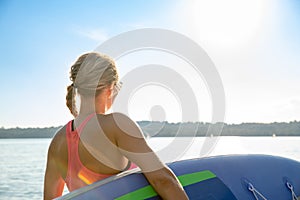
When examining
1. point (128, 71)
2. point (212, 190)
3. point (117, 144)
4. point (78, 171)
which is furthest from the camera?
point (128, 71)

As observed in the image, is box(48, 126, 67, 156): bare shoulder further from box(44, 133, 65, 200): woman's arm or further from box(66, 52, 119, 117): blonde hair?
box(66, 52, 119, 117): blonde hair

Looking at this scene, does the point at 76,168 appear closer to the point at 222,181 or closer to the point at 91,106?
the point at 91,106

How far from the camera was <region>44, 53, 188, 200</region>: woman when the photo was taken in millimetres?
1454

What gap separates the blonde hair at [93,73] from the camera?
4.92 feet

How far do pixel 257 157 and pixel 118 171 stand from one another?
102 centimetres

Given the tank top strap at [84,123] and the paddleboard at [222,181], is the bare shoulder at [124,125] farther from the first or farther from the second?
the paddleboard at [222,181]

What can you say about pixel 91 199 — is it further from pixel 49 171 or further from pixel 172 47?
pixel 172 47

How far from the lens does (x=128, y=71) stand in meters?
2.08

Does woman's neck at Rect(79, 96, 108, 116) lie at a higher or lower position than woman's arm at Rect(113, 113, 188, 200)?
higher

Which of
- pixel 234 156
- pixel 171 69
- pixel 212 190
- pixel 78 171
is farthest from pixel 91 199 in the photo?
pixel 171 69

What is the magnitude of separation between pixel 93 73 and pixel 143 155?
1.17 feet

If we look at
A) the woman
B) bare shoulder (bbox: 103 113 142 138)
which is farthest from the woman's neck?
bare shoulder (bbox: 103 113 142 138)

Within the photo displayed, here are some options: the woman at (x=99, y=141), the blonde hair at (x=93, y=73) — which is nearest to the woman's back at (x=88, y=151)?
the woman at (x=99, y=141)

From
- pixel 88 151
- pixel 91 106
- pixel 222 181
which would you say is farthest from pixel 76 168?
pixel 222 181
